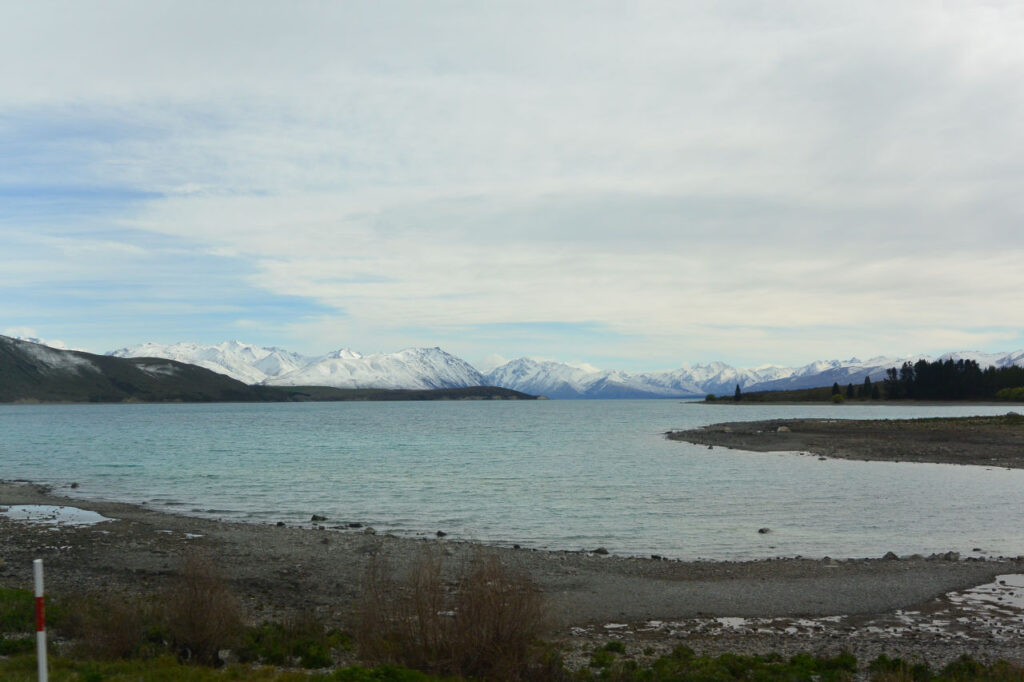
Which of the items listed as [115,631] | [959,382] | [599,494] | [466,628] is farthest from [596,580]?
[959,382]

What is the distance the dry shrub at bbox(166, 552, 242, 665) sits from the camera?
43.3 ft

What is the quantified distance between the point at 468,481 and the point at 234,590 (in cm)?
2965

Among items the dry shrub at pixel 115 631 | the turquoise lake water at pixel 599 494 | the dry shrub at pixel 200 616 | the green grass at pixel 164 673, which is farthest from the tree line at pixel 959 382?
the dry shrub at pixel 115 631

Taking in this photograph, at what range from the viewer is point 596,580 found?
74.2 feet

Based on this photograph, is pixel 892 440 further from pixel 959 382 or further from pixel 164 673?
pixel 959 382

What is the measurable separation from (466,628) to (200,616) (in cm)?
495

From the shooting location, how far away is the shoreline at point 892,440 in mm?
59344

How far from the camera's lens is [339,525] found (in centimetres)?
3362

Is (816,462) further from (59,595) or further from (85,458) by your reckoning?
(85,458)

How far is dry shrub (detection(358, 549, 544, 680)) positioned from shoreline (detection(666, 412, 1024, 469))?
5214 cm

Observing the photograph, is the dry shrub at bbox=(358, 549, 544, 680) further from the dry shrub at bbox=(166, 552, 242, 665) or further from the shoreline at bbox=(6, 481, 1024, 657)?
the dry shrub at bbox=(166, 552, 242, 665)

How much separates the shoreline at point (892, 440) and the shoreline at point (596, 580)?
38204mm

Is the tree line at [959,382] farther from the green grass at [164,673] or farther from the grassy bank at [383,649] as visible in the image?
the green grass at [164,673]

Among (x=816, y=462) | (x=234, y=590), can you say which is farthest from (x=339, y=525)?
(x=816, y=462)
